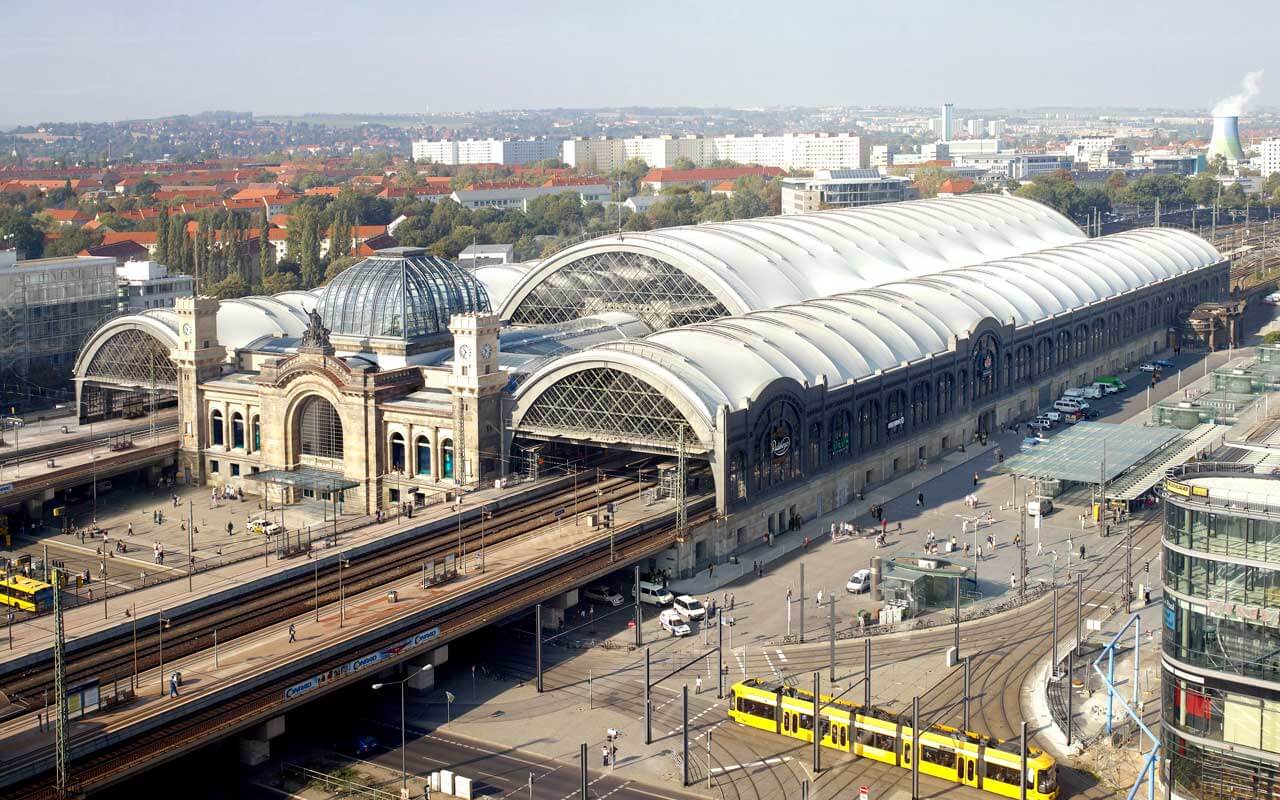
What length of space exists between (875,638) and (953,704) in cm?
862

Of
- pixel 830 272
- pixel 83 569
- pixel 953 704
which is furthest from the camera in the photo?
pixel 830 272

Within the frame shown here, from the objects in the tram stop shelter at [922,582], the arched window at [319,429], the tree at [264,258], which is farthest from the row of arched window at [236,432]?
the tree at [264,258]

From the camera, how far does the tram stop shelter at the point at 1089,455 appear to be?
87.0 meters

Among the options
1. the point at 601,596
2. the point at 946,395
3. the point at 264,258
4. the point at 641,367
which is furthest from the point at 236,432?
the point at 264,258

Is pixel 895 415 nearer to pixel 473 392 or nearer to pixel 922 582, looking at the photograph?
pixel 922 582

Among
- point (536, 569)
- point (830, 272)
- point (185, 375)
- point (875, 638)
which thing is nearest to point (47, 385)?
point (185, 375)

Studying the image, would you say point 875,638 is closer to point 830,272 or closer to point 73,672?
point 73,672

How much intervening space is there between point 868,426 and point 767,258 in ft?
91.1

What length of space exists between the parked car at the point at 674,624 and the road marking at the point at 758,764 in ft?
45.1

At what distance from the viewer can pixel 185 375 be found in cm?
9762

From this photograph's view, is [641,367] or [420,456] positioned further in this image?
[420,456]

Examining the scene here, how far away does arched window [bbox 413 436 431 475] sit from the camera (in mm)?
87812

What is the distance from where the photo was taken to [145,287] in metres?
148

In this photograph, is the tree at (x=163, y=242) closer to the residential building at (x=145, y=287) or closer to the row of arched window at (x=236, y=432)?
the residential building at (x=145, y=287)
